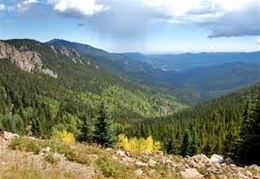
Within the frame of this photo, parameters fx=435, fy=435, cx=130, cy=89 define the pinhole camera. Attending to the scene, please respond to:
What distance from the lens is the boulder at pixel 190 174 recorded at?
1747 centimetres

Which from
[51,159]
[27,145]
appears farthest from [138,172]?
[27,145]

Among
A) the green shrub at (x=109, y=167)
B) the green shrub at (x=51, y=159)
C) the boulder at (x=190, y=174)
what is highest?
the green shrub at (x=51, y=159)

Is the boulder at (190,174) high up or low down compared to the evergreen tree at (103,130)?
up

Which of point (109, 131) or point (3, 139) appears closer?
point (3, 139)

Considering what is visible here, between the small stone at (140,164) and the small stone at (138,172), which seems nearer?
the small stone at (138,172)

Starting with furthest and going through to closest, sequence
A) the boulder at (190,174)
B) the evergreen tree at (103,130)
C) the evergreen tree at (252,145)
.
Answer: the evergreen tree at (103,130) → the evergreen tree at (252,145) → the boulder at (190,174)

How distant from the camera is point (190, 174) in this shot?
1781 cm

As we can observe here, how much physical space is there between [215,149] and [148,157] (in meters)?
72.1

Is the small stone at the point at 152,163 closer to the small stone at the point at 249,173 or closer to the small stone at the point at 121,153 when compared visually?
→ the small stone at the point at 121,153

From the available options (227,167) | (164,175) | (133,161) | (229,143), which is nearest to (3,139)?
(133,161)

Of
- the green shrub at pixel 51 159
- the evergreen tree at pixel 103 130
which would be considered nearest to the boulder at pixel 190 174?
the green shrub at pixel 51 159

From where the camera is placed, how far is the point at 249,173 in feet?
65.6

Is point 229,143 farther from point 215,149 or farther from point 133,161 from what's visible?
point 133,161

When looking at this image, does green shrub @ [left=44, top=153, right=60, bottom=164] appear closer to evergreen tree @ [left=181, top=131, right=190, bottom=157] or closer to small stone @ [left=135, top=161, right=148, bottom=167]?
small stone @ [left=135, top=161, right=148, bottom=167]
